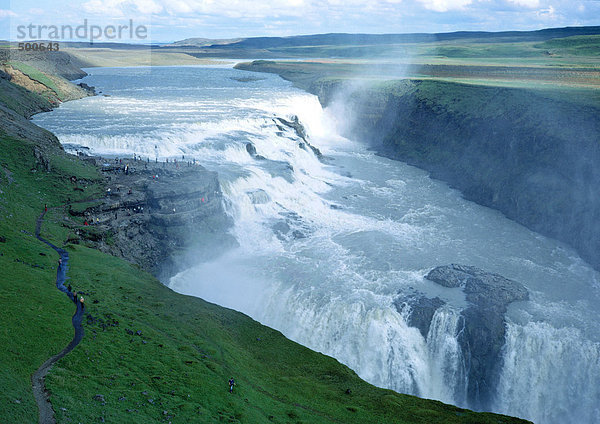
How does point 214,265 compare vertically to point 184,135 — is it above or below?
below

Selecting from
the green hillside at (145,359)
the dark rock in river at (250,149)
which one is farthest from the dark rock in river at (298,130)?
the green hillside at (145,359)

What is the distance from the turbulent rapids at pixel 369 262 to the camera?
3634 cm

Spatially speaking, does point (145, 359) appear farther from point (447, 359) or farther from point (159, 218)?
point (159, 218)

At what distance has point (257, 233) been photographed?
5453 centimetres

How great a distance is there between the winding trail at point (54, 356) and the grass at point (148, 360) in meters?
0.35

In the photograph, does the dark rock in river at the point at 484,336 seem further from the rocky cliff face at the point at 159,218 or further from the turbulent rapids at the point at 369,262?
the rocky cliff face at the point at 159,218

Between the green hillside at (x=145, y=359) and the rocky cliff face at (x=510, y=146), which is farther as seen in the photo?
the rocky cliff face at (x=510, y=146)

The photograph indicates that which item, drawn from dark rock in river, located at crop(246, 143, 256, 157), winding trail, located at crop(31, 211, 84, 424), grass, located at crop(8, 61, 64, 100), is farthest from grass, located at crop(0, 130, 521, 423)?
grass, located at crop(8, 61, 64, 100)

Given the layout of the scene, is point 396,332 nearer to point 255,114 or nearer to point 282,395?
point 282,395

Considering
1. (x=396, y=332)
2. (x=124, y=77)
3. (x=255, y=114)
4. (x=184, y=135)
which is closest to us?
(x=396, y=332)

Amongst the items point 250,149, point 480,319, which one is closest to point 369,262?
point 480,319

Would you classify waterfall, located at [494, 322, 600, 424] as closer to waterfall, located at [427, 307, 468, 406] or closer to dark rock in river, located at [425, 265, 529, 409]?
dark rock in river, located at [425, 265, 529, 409]

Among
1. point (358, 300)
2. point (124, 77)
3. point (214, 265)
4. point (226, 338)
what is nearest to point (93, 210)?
point (214, 265)

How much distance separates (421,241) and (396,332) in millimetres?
17192
